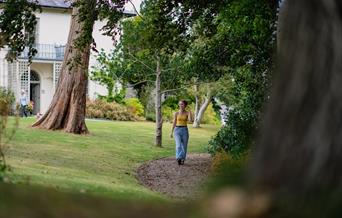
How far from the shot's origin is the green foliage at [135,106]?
46.0 meters

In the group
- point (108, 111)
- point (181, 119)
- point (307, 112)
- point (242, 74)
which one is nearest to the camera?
point (307, 112)

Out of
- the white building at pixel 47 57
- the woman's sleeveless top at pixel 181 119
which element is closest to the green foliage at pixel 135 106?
the white building at pixel 47 57

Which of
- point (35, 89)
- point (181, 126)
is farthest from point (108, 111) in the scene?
point (181, 126)

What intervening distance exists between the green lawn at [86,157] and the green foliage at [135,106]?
596 inches

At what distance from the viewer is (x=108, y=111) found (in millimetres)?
44312

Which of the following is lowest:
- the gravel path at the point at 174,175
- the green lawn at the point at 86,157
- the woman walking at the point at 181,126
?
the gravel path at the point at 174,175

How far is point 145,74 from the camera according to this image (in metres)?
27.2

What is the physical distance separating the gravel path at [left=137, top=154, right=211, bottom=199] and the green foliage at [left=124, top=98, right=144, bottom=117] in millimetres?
24546

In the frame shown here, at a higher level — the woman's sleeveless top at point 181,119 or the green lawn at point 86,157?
the woman's sleeveless top at point 181,119

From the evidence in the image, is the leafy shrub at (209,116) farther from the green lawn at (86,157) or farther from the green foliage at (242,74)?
the green foliage at (242,74)

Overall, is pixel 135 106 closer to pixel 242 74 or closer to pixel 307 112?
pixel 242 74

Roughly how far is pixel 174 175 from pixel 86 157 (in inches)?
126

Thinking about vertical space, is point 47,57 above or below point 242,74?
above

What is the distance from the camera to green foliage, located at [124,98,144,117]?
45969mm
